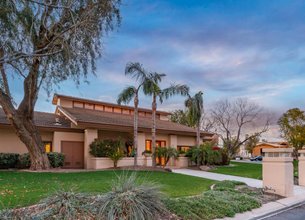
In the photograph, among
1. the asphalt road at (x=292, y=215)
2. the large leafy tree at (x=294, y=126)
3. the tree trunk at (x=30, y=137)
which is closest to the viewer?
the asphalt road at (x=292, y=215)

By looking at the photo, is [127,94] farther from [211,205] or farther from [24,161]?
[211,205]

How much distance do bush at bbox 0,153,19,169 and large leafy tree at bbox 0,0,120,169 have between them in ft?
7.93

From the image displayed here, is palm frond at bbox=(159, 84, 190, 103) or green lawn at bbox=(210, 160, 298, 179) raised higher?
palm frond at bbox=(159, 84, 190, 103)

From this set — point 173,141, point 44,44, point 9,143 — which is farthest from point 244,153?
point 44,44

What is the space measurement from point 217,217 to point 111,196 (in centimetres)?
269

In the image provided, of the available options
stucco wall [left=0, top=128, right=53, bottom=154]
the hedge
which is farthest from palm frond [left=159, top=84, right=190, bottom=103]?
stucco wall [left=0, top=128, right=53, bottom=154]

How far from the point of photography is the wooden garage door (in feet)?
75.3

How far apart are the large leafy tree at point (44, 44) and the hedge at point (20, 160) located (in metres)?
1.51

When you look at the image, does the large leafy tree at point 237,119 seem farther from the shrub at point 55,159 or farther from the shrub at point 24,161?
the shrub at point 24,161

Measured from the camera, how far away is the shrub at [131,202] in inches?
238

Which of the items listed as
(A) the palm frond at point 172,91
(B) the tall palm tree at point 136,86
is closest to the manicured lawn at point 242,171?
(A) the palm frond at point 172,91

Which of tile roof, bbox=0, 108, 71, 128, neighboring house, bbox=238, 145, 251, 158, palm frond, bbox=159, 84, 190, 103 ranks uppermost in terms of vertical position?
palm frond, bbox=159, 84, 190, 103

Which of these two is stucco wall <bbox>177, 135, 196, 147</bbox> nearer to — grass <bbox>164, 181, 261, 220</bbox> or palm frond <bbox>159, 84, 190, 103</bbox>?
palm frond <bbox>159, 84, 190, 103</bbox>

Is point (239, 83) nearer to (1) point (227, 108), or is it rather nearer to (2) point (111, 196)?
(2) point (111, 196)
